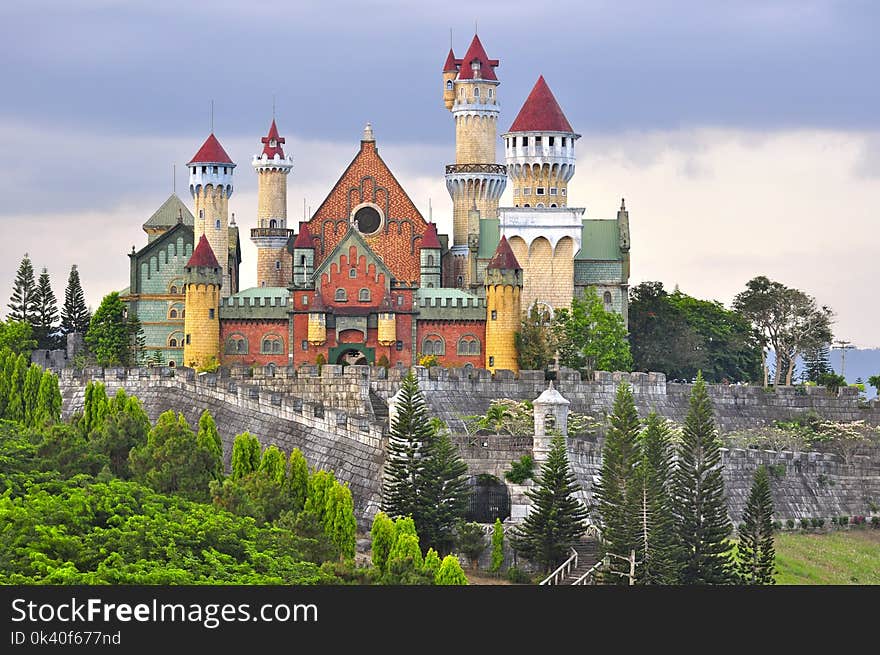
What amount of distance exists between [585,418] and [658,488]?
24.6m

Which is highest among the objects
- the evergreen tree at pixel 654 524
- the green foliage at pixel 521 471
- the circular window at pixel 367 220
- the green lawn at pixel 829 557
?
the circular window at pixel 367 220

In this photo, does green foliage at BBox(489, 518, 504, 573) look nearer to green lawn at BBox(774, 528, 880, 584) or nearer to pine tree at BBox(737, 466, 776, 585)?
pine tree at BBox(737, 466, 776, 585)

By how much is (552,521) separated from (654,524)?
3.49 metres

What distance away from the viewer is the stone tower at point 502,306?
128m

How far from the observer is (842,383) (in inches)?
4754

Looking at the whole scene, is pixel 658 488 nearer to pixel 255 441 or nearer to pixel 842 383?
pixel 255 441

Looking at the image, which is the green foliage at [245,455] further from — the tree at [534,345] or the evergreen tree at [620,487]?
the tree at [534,345]

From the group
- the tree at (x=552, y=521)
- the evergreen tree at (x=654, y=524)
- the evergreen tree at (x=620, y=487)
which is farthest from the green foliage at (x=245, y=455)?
the evergreen tree at (x=654, y=524)

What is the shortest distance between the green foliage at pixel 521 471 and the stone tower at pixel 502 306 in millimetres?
38942

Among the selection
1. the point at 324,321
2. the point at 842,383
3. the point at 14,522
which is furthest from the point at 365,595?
the point at 324,321

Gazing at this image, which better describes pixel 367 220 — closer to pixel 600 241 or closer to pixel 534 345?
pixel 600 241

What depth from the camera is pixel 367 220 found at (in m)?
142

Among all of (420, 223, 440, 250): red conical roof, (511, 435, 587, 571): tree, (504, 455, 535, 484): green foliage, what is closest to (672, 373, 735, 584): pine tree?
(511, 435, 587, 571): tree

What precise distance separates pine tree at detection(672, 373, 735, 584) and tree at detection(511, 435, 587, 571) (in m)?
3.10
